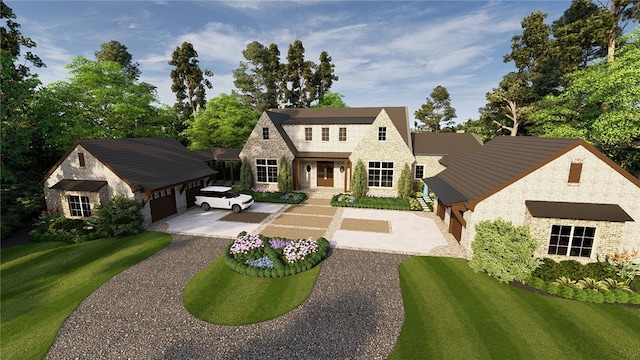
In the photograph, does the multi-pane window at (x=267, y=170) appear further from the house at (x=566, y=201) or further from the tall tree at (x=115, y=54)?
the tall tree at (x=115, y=54)

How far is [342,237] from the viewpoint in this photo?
52.3 feet

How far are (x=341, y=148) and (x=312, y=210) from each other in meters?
9.78

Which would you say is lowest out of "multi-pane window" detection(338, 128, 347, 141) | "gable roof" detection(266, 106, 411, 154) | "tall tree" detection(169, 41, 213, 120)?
"multi-pane window" detection(338, 128, 347, 141)

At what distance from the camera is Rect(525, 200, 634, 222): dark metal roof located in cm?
1088

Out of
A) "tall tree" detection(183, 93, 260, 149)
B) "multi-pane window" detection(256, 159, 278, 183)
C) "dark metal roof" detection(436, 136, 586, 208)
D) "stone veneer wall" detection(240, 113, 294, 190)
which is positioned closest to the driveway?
"dark metal roof" detection(436, 136, 586, 208)

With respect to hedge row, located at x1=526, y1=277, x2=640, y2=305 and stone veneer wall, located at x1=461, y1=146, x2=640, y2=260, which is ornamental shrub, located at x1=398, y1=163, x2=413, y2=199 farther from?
hedge row, located at x1=526, y1=277, x2=640, y2=305

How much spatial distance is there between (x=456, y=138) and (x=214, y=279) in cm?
2977

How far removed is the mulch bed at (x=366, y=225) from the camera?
56.7 feet

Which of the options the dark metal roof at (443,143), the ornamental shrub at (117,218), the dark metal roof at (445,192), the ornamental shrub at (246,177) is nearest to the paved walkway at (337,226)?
the ornamental shrub at (117,218)

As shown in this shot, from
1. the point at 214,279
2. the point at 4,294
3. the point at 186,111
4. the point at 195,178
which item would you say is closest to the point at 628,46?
the point at 214,279

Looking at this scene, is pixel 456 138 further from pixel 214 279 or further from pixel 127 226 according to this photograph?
pixel 127 226

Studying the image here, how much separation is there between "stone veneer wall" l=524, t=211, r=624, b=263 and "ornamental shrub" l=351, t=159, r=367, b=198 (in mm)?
14031

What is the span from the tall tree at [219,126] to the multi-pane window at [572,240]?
3329 cm

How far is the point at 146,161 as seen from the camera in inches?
781
